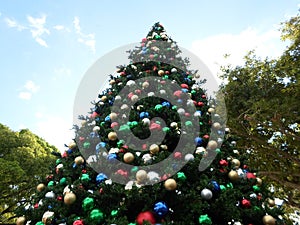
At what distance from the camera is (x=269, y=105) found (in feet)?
24.6

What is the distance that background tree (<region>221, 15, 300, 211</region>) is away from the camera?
7828mm

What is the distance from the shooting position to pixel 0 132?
1210cm

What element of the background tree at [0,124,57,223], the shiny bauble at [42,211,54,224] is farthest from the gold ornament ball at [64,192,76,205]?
the background tree at [0,124,57,223]

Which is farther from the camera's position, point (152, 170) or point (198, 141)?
point (198, 141)

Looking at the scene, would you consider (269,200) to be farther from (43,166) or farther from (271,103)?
(43,166)

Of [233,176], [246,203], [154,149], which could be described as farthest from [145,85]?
[246,203]

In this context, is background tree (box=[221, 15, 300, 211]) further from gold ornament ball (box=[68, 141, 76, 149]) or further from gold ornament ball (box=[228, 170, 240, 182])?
gold ornament ball (box=[68, 141, 76, 149])

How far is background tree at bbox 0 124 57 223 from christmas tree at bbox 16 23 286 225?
6.99 metres

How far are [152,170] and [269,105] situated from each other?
5.63m

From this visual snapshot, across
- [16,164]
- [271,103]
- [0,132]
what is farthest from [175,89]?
[0,132]

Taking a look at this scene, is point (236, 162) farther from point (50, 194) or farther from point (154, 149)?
point (50, 194)

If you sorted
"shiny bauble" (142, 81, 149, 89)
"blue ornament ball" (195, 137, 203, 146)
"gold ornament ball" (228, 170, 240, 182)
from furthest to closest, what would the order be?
"shiny bauble" (142, 81, 149, 89) < "blue ornament ball" (195, 137, 203, 146) < "gold ornament ball" (228, 170, 240, 182)

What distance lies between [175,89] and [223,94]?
4.75 m

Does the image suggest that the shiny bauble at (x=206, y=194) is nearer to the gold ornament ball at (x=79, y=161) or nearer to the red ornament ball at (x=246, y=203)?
the red ornament ball at (x=246, y=203)
